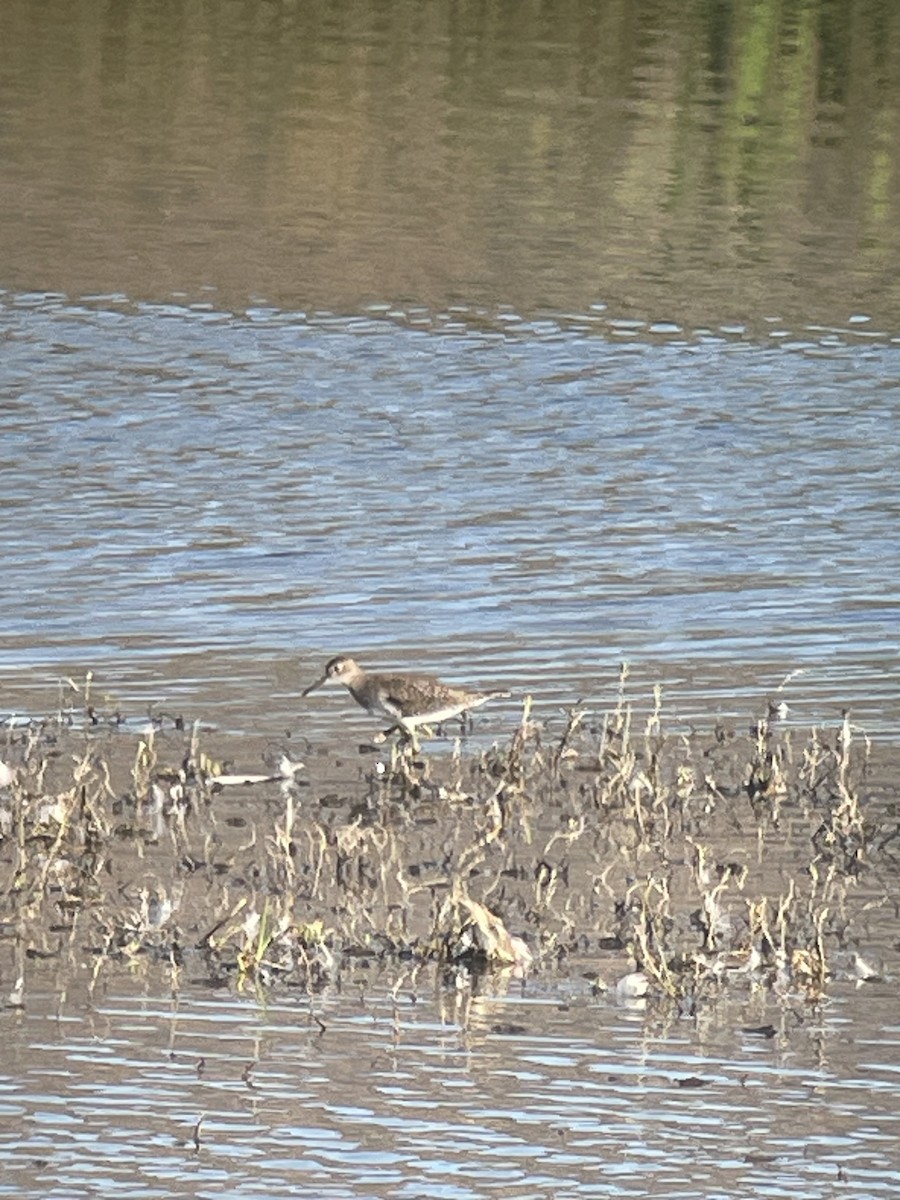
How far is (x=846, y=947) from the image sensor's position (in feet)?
26.4

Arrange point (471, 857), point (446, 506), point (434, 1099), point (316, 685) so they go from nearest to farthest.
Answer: point (434, 1099) → point (471, 857) → point (316, 685) → point (446, 506)

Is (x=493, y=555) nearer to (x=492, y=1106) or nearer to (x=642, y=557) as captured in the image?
(x=642, y=557)

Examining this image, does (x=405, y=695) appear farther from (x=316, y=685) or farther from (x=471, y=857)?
(x=471, y=857)

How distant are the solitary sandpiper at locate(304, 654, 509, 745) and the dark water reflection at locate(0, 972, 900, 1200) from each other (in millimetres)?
2351

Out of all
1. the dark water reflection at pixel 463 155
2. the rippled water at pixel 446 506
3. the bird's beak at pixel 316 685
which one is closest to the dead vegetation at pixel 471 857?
the bird's beak at pixel 316 685

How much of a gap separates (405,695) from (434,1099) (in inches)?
127

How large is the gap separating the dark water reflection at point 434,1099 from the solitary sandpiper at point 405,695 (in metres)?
2.35

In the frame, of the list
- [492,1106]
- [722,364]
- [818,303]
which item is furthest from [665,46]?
[492,1106]

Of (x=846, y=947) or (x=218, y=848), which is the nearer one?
(x=846, y=947)

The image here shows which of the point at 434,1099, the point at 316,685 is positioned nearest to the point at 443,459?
the point at 316,685

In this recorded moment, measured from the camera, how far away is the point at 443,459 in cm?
1534

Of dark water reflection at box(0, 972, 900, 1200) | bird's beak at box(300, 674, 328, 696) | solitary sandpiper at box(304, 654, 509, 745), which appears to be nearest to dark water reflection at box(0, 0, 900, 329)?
bird's beak at box(300, 674, 328, 696)

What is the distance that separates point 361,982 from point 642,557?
577 cm

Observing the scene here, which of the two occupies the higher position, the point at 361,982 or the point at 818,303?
the point at 818,303
